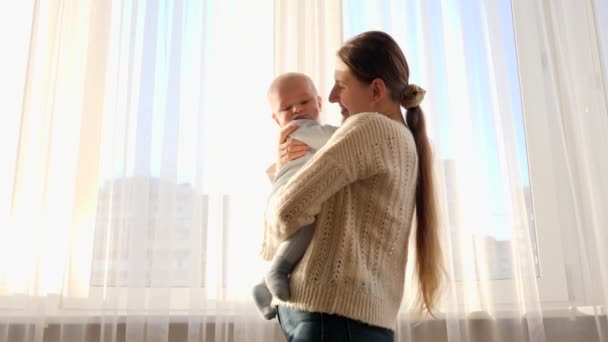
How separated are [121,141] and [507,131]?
50.9 inches

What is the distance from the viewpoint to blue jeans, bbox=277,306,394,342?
1.05m

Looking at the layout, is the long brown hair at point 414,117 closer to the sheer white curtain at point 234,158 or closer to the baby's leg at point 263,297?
the baby's leg at point 263,297

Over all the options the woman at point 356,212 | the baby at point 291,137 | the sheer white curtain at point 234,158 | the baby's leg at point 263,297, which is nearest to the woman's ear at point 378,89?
the woman at point 356,212

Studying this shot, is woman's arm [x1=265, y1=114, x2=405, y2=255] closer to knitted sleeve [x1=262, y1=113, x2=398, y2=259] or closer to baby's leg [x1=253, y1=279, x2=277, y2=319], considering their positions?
knitted sleeve [x1=262, y1=113, x2=398, y2=259]

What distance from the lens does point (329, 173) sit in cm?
108

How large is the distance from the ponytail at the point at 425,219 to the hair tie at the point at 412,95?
0.11 feet

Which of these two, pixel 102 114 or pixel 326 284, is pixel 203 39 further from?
pixel 326 284

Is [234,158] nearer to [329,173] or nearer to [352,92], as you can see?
[352,92]

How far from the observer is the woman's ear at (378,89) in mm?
1255

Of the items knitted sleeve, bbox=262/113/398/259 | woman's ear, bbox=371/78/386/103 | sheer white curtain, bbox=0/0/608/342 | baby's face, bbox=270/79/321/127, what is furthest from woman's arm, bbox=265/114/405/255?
sheer white curtain, bbox=0/0/608/342

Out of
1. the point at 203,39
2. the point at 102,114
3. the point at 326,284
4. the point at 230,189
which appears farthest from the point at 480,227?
the point at 102,114

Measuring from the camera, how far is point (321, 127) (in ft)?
4.18

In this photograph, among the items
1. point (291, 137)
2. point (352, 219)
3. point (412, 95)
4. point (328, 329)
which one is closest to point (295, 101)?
point (291, 137)

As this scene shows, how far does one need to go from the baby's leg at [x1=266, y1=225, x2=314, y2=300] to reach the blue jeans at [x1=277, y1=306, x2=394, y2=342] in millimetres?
65
